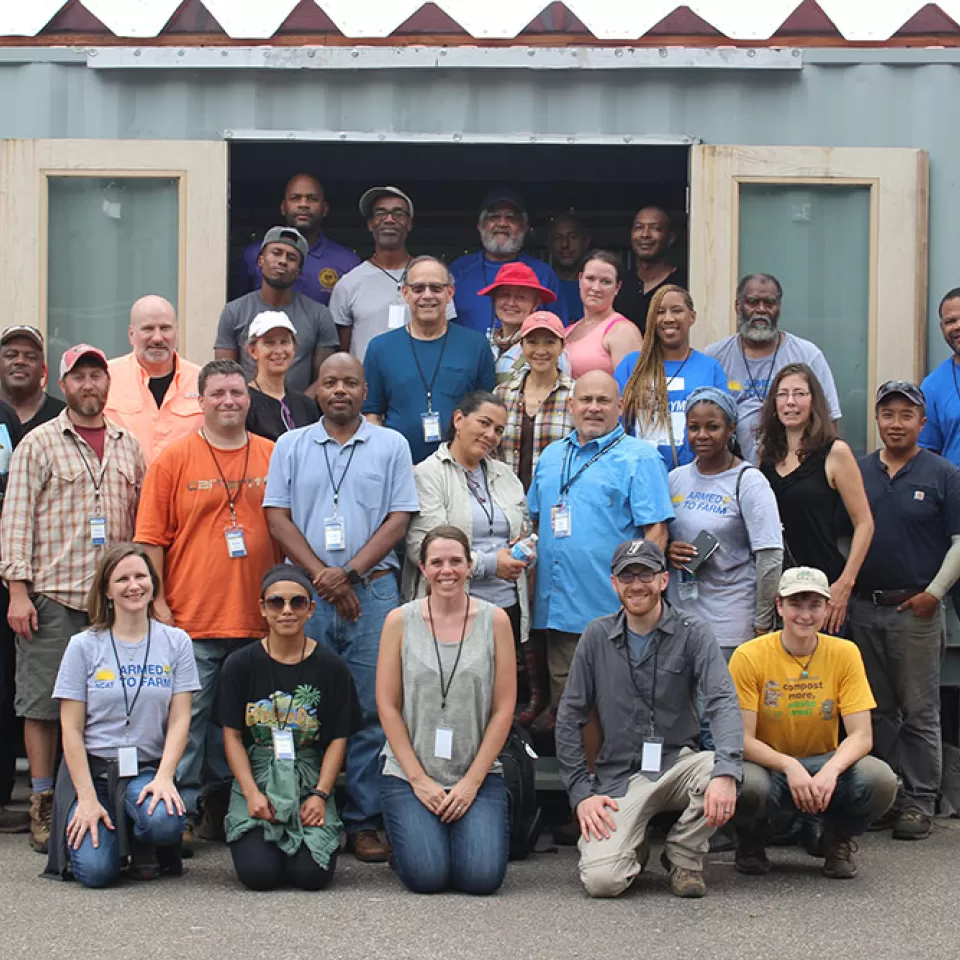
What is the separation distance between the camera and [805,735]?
5688 millimetres

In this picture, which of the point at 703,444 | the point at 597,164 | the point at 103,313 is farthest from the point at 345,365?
the point at 597,164

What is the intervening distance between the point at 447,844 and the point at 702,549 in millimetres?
1516

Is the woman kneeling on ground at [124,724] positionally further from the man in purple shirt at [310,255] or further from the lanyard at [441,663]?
the man in purple shirt at [310,255]

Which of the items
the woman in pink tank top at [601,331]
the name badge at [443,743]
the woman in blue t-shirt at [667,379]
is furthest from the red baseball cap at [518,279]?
the name badge at [443,743]

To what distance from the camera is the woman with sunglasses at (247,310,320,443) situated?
6410 mm

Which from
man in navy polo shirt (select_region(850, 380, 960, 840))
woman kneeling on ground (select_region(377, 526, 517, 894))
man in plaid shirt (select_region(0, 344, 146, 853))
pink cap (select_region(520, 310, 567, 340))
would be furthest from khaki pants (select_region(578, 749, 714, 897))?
man in plaid shirt (select_region(0, 344, 146, 853))

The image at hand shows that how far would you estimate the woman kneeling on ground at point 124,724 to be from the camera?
210 inches

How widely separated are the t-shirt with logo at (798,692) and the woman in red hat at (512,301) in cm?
189

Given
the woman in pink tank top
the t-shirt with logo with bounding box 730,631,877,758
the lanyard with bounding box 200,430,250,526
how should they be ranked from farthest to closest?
the woman in pink tank top, the lanyard with bounding box 200,430,250,526, the t-shirt with logo with bounding box 730,631,877,758

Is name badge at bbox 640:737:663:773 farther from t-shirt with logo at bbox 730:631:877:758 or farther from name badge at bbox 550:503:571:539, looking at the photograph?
name badge at bbox 550:503:571:539

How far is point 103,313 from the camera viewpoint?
7391 millimetres

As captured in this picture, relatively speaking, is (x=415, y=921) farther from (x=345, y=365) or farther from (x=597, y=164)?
(x=597, y=164)

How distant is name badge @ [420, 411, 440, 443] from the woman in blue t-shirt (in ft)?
2.53

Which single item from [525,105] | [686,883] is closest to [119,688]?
[686,883]
